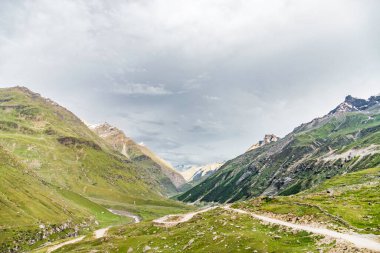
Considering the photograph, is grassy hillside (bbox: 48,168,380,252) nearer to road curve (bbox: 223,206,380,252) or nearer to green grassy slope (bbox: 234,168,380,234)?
green grassy slope (bbox: 234,168,380,234)

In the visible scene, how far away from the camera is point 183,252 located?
7475 centimetres

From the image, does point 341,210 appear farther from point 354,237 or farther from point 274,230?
point 354,237

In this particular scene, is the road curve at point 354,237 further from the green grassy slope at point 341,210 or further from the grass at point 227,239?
the green grassy slope at point 341,210

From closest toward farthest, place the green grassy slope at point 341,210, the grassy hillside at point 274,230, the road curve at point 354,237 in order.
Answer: the road curve at point 354,237, the grassy hillside at point 274,230, the green grassy slope at point 341,210

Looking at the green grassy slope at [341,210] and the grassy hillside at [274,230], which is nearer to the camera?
the grassy hillside at [274,230]

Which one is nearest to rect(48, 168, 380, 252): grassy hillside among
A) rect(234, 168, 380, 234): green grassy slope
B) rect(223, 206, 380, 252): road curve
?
rect(234, 168, 380, 234): green grassy slope

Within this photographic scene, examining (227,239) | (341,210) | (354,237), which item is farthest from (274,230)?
(354,237)

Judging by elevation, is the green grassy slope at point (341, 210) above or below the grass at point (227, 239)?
above

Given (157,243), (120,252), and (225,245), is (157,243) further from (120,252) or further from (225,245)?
(225,245)

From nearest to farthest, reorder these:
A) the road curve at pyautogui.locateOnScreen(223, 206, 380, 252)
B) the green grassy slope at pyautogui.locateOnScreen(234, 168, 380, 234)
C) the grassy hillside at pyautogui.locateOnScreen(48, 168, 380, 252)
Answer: the road curve at pyautogui.locateOnScreen(223, 206, 380, 252)
the grassy hillside at pyautogui.locateOnScreen(48, 168, 380, 252)
the green grassy slope at pyautogui.locateOnScreen(234, 168, 380, 234)

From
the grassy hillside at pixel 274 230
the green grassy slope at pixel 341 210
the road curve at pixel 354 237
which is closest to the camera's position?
the road curve at pixel 354 237

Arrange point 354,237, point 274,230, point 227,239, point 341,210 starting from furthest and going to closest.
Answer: point 341,210 → point 274,230 → point 227,239 → point 354,237

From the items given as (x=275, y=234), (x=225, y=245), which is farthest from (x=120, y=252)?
(x=275, y=234)

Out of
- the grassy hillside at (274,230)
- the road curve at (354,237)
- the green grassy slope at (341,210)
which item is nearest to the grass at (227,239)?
the grassy hillside at (274,230)
